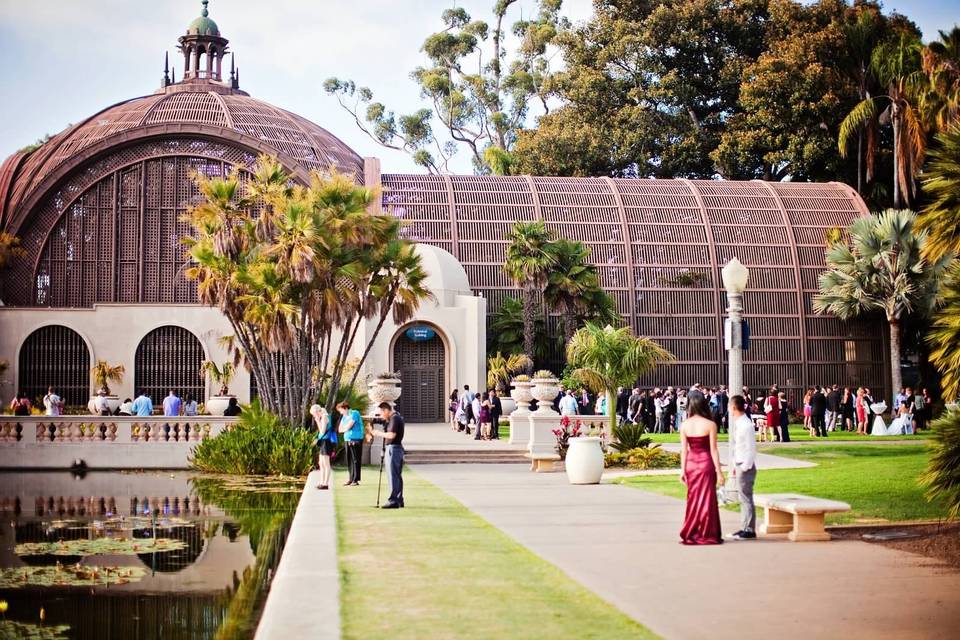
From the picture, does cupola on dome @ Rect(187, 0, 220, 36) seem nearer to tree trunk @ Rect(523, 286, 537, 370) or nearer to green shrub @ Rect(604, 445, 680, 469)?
tree trunk @ Rect(523, 286, 537, 370)

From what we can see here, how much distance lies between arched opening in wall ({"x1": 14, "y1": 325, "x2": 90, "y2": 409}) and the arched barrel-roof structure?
13.0 m

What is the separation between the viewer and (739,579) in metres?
10.3

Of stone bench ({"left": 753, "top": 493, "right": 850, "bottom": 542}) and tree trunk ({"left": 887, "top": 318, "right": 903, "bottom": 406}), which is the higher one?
tree trunk ({"left": 887, "top": 318, "right": 903, "bottom": 406})

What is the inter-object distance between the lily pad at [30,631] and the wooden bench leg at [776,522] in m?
7.60

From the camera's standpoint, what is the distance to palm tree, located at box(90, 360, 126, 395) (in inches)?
1486

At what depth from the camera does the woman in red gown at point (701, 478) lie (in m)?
12.5

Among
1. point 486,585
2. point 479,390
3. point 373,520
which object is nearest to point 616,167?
point 479,390

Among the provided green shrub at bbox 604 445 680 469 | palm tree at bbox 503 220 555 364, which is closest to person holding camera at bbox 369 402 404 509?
green shrub at bbox 604 445 680 469

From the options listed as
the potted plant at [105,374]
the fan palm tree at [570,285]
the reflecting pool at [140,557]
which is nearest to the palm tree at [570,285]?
the fan palm tree at [570,285]

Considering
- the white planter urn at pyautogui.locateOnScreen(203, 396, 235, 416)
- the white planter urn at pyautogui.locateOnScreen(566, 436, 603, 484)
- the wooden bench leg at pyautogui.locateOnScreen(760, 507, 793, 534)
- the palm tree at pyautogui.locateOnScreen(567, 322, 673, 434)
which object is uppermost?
the palm tree at pyautogui.locateOnScreen(567, 322, 673, 434)

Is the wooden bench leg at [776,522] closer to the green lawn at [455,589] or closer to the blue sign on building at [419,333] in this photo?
the green lawn at [455,589]

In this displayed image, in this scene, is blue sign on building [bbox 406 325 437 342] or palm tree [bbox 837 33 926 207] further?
palm tree [bbox 837 33 926 207]

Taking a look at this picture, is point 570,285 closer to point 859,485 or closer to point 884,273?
point 884,273

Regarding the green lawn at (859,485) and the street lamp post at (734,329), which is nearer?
the green lawn at (859,485)
